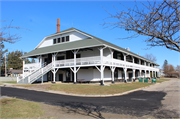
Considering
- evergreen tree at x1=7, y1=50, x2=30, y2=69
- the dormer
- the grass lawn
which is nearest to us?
the grass lawn

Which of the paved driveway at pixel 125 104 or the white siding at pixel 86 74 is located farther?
the white siding at pixel 86 74

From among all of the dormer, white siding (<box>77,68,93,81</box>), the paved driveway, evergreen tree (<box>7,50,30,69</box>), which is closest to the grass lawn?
the paved driveway

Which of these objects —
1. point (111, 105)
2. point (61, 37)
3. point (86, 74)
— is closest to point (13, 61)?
point (61, 37)

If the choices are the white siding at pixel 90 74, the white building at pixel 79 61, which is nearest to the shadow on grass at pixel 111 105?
the white building at pixel 79 61

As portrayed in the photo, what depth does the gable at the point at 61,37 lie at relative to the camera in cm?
2527

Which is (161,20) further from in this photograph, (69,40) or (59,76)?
(59,76)

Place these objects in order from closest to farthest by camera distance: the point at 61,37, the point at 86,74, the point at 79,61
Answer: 1. the point at 79,61
2. the point at 86,74
3. the point at 61,37

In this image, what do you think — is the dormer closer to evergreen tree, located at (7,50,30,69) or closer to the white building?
the white building

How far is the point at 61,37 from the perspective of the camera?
27984 millimetres

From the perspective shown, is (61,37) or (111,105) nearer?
(111,105)

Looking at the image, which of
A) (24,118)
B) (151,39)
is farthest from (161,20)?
(24,118)

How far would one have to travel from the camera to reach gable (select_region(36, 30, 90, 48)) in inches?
995

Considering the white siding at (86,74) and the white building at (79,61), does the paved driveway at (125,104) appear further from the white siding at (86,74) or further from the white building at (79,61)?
the white siding at (86,74)

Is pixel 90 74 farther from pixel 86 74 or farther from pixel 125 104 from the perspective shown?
pixel 125 104
